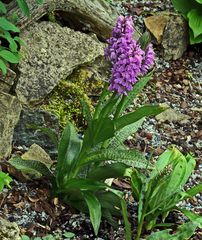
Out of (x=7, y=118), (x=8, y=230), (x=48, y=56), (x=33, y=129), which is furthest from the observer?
(x=48, y=56)

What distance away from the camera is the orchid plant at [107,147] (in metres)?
3.24

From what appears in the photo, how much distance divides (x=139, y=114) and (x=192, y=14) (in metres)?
2.55

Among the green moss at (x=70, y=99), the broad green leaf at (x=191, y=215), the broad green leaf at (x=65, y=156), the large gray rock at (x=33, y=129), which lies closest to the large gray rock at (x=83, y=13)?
the green moss at (x=70, y=99)

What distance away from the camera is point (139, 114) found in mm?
3494

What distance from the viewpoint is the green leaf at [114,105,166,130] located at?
→ 344 centimetres

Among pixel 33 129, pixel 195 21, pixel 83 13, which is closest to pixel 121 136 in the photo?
pixel 33 129

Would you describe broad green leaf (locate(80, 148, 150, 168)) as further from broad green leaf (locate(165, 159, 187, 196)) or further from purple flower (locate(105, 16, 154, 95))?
purple flower (locate(105, 16, 154, 95))

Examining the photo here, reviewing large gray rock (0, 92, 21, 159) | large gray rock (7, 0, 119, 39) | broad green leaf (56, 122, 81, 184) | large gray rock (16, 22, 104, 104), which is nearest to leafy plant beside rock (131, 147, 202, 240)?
broad green leaf (56, 122, 81, 184)

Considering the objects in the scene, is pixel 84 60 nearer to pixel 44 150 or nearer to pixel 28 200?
pixel 44 150

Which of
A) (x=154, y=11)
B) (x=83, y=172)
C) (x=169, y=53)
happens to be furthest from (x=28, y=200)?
(x=154, y=11)

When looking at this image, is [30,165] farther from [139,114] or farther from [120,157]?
[139,114]

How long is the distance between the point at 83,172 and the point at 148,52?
97 centimetres

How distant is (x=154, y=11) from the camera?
20.4 ft

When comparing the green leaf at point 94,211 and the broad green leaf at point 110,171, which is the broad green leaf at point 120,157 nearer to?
the broad green leaf at point 110,171
